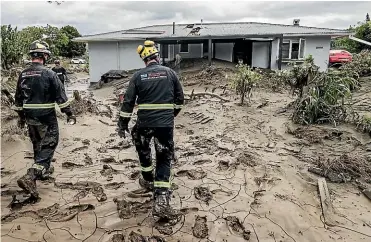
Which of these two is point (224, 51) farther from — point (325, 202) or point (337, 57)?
point (325, 202)

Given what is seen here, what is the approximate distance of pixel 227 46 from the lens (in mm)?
20156

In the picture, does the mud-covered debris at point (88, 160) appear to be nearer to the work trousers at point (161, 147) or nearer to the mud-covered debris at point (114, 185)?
the mud-covered debris at point (114, 185)

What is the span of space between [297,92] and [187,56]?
12.3 m

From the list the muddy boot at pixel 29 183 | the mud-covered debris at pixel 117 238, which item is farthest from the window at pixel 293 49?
the mud-covered debris at pixel 117 238

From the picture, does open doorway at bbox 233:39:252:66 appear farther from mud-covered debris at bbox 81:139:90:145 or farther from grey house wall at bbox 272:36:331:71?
mud-covered debris at bbox 81:139:90:145

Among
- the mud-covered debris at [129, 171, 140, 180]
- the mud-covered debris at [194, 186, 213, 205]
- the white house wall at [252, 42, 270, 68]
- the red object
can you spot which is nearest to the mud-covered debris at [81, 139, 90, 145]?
the mud-covered debris at [129, 171, 140, 180]

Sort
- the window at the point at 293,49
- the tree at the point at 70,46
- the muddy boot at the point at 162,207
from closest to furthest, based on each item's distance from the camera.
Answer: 1. the muddy boot at the point at 162,207
2. the window at the point at 293,49
3. the tree at the point at 70,46

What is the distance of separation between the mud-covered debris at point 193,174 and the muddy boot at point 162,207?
1.24 m

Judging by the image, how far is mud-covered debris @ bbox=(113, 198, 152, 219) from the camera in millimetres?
3754

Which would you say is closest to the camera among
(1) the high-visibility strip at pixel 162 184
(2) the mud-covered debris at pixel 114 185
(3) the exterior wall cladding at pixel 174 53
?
(1) the high-visibility strip at pixel 162 184

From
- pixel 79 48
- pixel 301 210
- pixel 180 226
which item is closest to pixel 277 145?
pixel 301 210

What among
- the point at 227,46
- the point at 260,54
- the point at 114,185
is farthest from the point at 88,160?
the point at 227,46

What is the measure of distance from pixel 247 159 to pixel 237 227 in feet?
7.24

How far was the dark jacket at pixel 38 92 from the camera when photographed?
4.14 m
